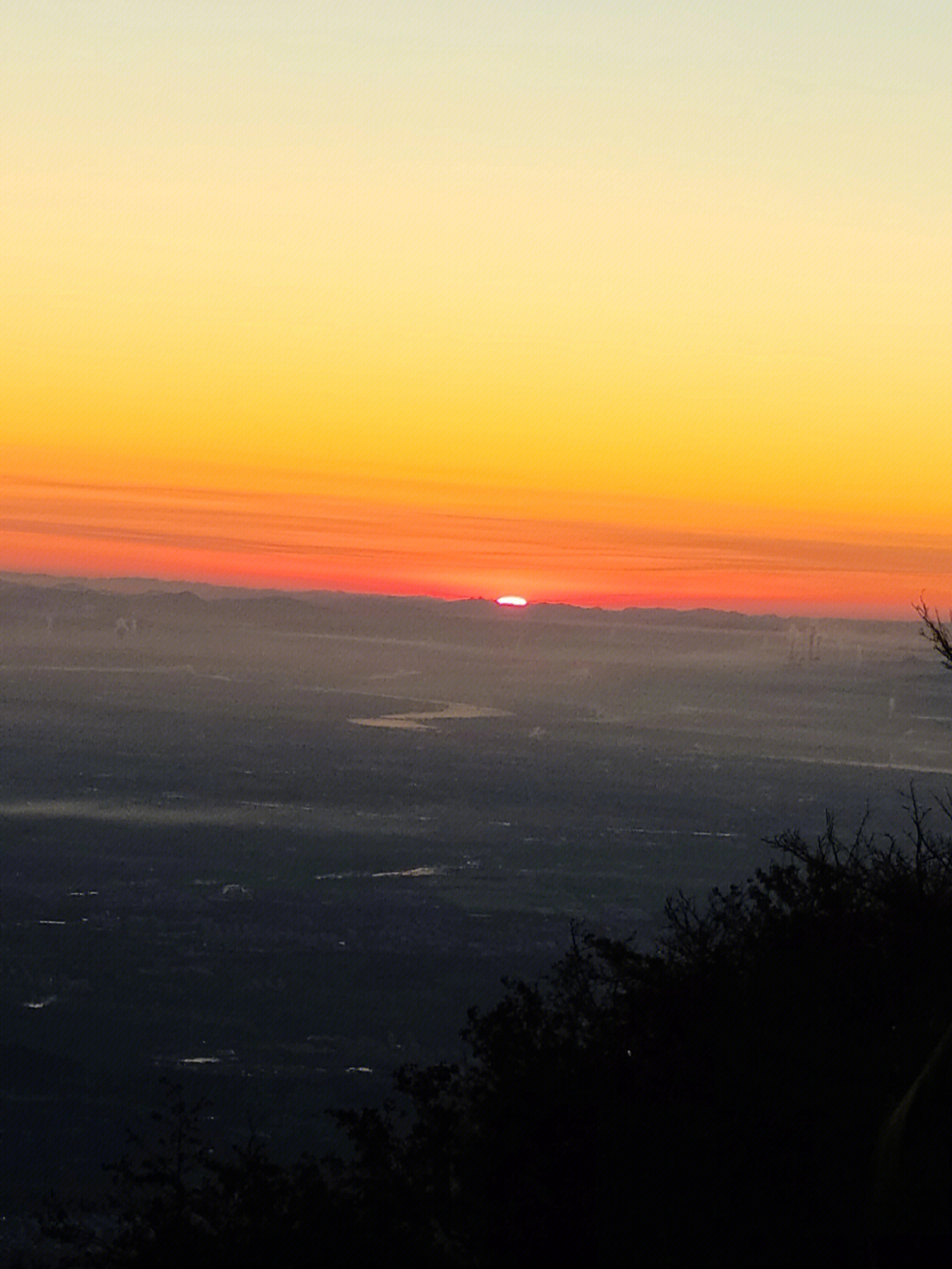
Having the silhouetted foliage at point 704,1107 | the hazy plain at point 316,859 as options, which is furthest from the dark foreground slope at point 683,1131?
the hazy plain at point 316,859

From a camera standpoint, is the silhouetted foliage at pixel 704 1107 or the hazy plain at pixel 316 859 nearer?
the silhouetted foliage at pixel 704 1107

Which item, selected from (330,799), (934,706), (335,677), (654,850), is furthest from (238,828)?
(335,677)

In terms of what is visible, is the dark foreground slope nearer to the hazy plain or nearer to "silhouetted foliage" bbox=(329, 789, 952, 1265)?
"silhouetted foliage" bbox=(329, 789, 952, 1265)

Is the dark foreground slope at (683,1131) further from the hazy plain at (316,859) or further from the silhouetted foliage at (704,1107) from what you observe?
the hazy plain at (316,859)

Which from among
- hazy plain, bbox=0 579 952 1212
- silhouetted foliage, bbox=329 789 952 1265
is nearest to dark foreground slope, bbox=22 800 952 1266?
silhouetted foliage, bbox=329 789 952 1265

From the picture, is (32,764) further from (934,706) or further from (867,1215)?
(934,706)

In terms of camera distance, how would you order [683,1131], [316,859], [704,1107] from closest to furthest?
[683,1131], [704,1107], [316,859]

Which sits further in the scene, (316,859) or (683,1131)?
(316,859)

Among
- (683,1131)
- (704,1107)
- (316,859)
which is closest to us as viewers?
(683,1131)

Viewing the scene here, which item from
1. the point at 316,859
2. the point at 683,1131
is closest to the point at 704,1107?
the point at 683,1131

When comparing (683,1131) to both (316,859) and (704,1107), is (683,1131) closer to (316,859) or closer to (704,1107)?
(704,1107)
